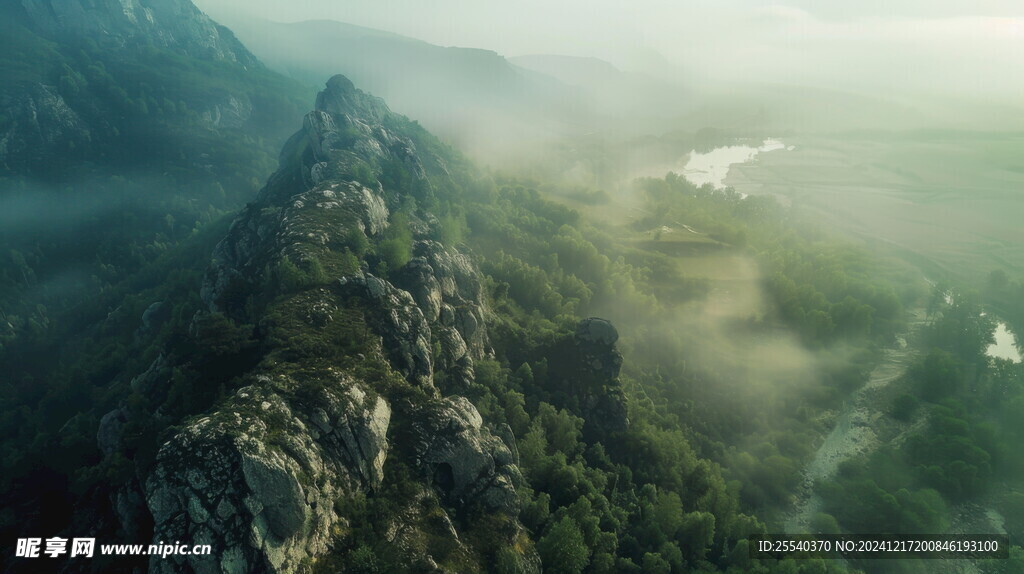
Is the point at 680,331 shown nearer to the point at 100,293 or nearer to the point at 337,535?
the point at 337,535

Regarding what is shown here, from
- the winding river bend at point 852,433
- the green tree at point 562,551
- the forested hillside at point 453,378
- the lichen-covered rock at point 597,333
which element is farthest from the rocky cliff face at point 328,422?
the winding river bend at point 852,433

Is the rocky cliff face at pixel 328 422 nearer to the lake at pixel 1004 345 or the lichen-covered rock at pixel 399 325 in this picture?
the lichen-covered rock at pixel 399 325

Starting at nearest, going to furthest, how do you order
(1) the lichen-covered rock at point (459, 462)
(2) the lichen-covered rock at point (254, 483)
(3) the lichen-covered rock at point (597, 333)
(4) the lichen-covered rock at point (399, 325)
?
(2) the lichen-covered rock at point (254, 483), (1) the lichen-covered rock at point (459, 462), (4) the lichen-covered rock at point (399, 325), (3) the lichen-covered rock at point (597, 333)

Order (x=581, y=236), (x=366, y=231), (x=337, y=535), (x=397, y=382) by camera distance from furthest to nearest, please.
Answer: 1. (x=581, y=236)
2. (x=366, y=231)
3. (x=397, y=382)
4. (x=337, y=535)

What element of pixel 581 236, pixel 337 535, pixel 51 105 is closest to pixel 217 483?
pixel 337 535

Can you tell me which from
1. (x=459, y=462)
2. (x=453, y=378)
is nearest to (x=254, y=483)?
(x=459, y=462)

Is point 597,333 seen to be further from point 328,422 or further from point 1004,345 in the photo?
point 1004,345
